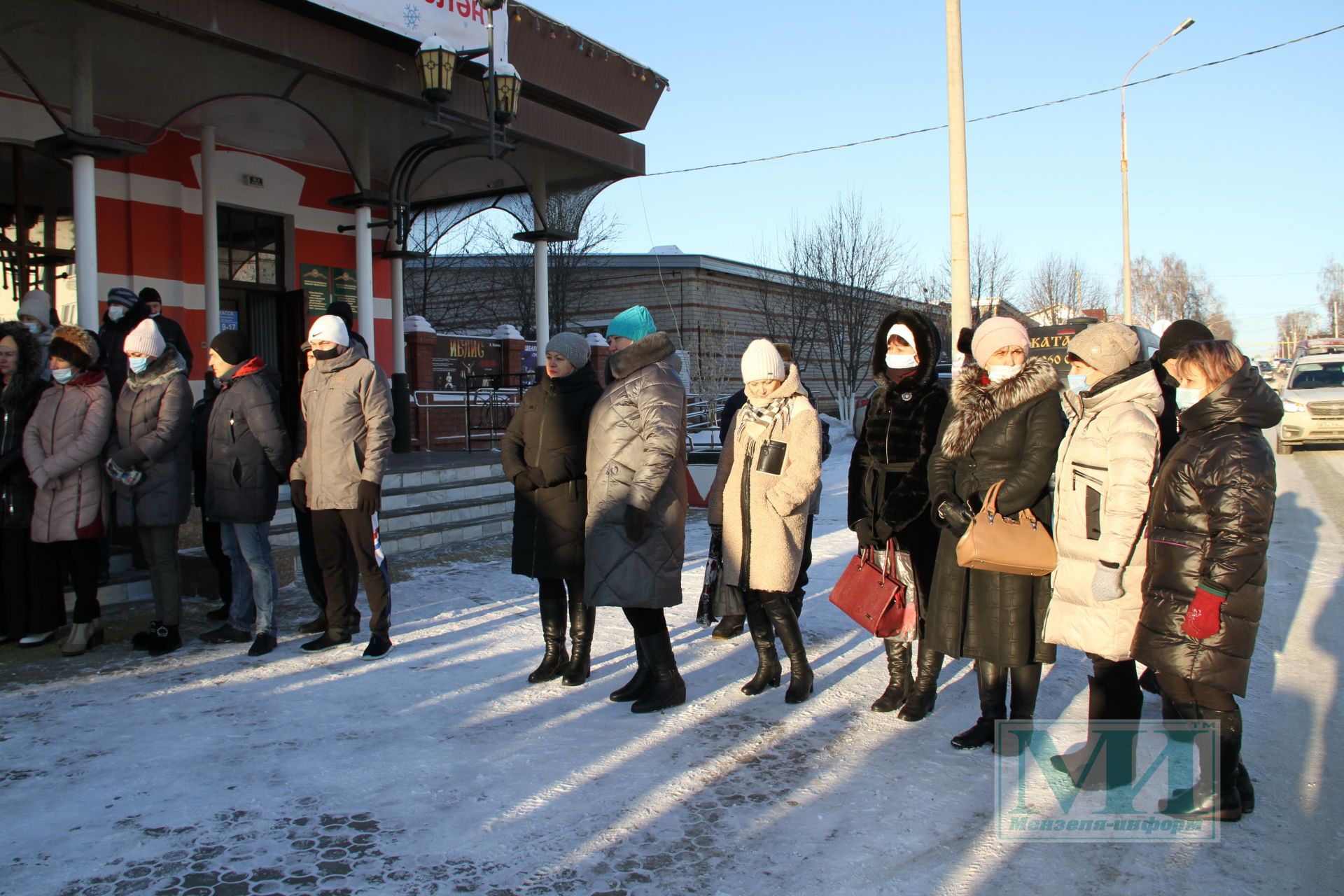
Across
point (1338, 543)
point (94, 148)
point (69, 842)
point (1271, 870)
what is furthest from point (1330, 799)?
point (94, 148)

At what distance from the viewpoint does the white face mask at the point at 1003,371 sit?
3.62m

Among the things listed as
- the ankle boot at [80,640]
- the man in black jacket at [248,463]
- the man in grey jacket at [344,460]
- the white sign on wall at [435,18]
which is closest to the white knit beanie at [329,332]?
the man in grey jacket at [344,460]

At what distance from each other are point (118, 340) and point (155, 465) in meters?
1.93

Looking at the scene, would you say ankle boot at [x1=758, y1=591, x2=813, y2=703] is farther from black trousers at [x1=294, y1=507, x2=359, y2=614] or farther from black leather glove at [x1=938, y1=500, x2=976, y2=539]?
black trousers at [x1=294, y1=507, x2=359, y2=614]

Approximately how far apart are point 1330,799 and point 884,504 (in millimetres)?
1879

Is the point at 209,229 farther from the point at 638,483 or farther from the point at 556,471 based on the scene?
the point at 638,483

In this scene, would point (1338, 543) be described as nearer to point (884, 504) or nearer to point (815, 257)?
point (884, 504)

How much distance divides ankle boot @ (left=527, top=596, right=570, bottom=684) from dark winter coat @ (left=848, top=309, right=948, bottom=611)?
1568mm

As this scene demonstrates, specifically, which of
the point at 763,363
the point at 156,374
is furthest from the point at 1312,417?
the point at 156,374

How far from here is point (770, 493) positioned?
13.5 ft

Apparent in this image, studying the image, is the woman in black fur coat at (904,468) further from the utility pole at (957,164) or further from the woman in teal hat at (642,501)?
the utility pole at (957,164)

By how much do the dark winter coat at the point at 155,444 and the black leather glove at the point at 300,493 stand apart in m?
0.58

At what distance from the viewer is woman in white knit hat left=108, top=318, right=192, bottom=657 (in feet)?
16.2

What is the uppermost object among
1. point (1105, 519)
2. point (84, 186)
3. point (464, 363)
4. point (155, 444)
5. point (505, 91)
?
point (505, 91)
